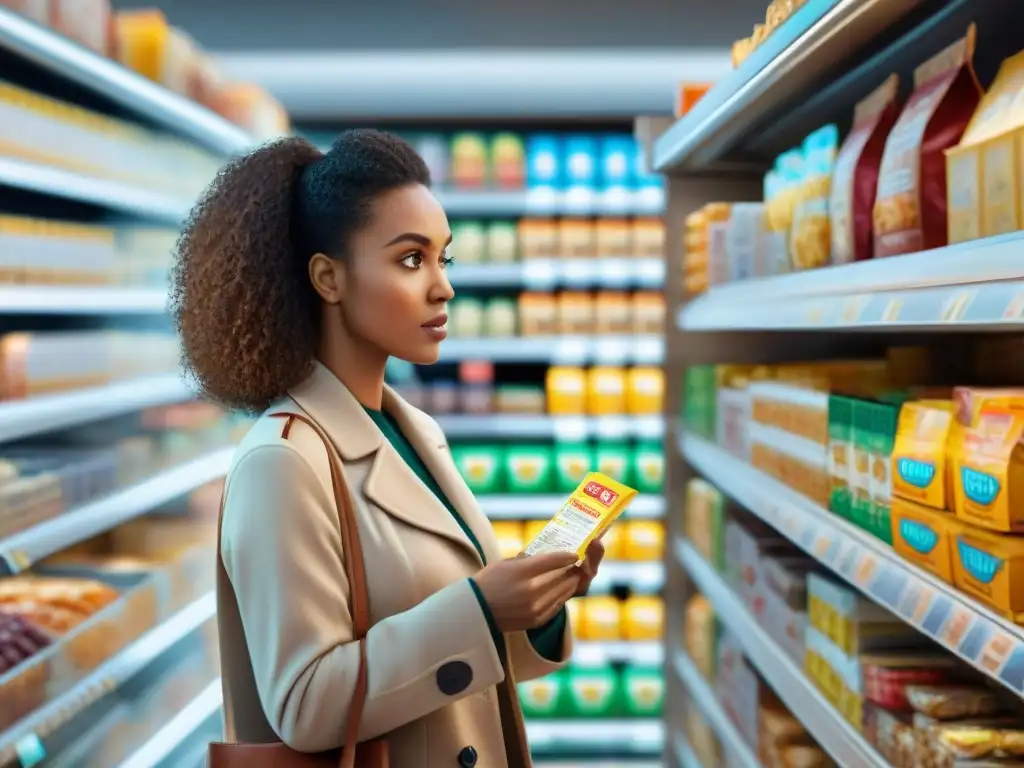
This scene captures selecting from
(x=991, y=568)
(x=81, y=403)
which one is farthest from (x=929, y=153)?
(x=81, y=403)

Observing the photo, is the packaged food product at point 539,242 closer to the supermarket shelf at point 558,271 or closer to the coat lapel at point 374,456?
the supermarket shelf at point 558,271

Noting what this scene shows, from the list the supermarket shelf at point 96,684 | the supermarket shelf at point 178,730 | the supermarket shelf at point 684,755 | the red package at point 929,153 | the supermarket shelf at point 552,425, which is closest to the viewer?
the red package at point 929,153

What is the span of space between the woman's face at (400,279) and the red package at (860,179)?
588 millimetres

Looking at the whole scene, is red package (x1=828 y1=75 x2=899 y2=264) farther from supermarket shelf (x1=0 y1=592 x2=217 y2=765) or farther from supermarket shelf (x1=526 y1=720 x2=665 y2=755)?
supermarket shelf (x1=526 y1=720 x2=665 y2=755)

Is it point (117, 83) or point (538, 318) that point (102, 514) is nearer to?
point (117, 83)

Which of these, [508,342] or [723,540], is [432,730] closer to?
[723,540]

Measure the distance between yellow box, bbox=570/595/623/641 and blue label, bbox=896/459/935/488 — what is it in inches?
116

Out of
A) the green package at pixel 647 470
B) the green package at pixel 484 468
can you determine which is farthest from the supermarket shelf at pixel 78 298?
the green package at pixel 647 470

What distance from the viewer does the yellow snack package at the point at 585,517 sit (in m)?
1.30

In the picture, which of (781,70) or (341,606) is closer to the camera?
(341,606)

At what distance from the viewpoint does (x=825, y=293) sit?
4.99ft

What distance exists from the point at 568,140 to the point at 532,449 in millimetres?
1246

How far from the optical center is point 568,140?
4258 mm

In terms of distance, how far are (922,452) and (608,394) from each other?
Result: 115 inches
